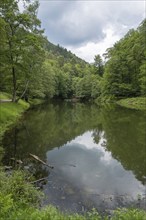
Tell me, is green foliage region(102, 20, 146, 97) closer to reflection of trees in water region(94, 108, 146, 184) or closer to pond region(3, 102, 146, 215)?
reflection of trees in water region(94, 108, 146, 184)

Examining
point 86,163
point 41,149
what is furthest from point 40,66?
point 86,163

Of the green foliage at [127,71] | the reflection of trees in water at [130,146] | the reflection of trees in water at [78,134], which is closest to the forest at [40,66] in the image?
the green foliage at [127,71]

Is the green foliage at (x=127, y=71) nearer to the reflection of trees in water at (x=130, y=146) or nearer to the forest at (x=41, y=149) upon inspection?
the forest at (x=41, y=149)

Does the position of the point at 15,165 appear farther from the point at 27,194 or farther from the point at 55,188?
the point at 27,194

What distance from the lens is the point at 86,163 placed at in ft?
55.3

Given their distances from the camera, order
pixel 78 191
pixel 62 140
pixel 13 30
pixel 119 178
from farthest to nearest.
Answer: pixel 13 30, pixel 62 140, pixel 119 178, pixel 78 191

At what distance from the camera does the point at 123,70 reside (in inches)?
2980

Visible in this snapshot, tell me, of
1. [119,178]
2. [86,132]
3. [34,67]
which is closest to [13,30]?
[34,67]

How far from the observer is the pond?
36.5 ft

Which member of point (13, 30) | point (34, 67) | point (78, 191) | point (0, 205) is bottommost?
point (78, 191)

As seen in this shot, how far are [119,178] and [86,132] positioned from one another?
1391 centimetres

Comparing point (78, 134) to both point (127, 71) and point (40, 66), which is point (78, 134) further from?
point (127, 71)

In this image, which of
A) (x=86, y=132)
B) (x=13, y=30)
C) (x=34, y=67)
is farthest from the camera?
(x=34, y=67)

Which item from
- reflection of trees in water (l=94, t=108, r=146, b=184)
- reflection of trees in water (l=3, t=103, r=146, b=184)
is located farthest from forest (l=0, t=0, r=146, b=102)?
reflection of trees in water (l=94, t=108, r=146, b=184)
